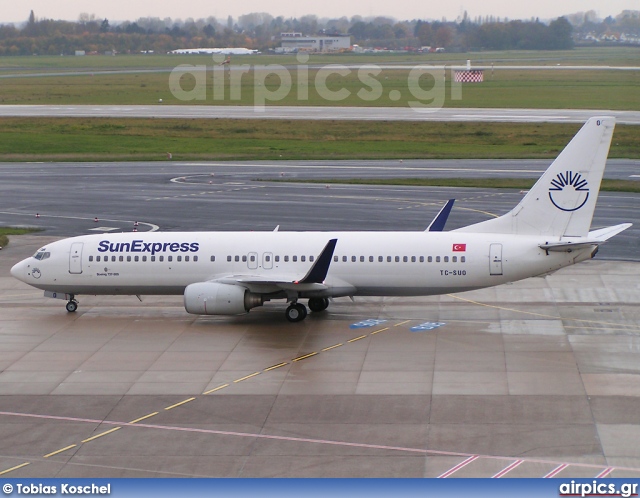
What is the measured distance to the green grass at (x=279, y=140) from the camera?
9200 centimetres

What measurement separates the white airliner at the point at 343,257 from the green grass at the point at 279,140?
165 ft

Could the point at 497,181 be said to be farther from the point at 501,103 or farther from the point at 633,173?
the point at 501,103

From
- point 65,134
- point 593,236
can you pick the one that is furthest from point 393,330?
point 65,134

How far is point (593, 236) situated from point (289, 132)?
70.7 meters

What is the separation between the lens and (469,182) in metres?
73.0

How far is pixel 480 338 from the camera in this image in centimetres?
3612

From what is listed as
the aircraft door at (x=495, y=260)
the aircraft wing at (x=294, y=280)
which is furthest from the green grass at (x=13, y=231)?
the aircraft door at (x=495, y=260)

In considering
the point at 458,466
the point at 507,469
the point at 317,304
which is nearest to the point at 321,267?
the point at 317,304

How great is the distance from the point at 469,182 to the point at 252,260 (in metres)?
37.0

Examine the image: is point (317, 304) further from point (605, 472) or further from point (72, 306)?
point (605, 472)

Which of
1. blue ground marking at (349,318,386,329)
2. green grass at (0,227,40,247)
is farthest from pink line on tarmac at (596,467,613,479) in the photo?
green grass at (0,227,40,247)

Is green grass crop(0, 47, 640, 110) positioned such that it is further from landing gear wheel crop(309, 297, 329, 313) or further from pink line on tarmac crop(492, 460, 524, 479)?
pink line on tarmac crop(492, 460, 524, 479)

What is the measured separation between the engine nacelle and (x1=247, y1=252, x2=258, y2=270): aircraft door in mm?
1532

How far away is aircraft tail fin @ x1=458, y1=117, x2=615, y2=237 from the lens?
37094 millimetres
